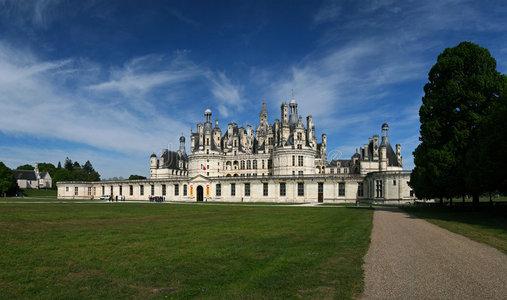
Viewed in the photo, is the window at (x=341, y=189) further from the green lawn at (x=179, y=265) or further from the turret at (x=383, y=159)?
the green lawn at (x=179, y=265)

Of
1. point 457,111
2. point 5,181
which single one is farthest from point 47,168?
point 457,111

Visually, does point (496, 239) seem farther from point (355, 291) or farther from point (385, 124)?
point (385, 124)

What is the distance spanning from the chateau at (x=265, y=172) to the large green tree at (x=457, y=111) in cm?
2096

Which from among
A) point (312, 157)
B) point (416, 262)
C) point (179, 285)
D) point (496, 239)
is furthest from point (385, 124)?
point (179, 285)

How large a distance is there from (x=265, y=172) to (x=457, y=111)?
162ft

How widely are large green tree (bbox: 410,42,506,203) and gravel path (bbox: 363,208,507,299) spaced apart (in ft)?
53.0

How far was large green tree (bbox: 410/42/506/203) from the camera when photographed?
29.0 metres

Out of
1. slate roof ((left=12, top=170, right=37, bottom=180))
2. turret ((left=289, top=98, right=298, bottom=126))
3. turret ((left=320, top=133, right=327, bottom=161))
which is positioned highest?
turret ((left=289, top=98, right=298, bottom=126))

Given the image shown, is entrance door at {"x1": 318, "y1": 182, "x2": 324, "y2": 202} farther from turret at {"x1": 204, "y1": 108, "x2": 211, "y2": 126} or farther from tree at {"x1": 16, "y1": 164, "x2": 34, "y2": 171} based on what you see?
tree at {"x1": 16, "y1": 164, "x2": 34, "y2": 171}

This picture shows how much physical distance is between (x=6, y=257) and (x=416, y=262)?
12.4 meters

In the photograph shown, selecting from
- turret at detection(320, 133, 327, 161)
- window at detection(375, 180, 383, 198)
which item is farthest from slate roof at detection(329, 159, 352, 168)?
window at detection(375, 180, 383, 198)

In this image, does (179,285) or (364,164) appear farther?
(364,164)

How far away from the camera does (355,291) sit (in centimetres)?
767

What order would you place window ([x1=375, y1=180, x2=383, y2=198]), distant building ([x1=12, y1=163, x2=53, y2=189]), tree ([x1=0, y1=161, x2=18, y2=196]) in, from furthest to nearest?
distant building ([x1=12, y1=163, x2=53, y2=189])
tree ([x1=0, y1=161, x2=18, y2=196])
window ([x1=375, y1=180, x2=383, y2=198])
